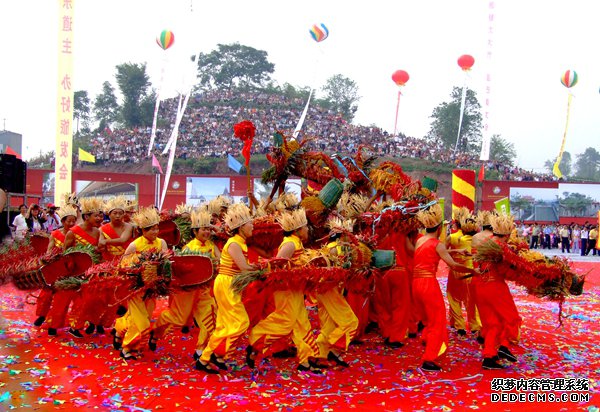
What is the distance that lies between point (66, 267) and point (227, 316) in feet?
7.73

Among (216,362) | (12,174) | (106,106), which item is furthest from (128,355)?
(106,106)

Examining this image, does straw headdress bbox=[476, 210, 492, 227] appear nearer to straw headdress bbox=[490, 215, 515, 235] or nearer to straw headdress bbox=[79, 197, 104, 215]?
straw headdress bbox=[490, 215, 515, 235]

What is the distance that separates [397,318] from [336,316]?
4.09 ft

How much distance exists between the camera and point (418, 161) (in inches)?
1443

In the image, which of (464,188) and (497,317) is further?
(464,188)

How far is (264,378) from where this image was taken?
215 inches

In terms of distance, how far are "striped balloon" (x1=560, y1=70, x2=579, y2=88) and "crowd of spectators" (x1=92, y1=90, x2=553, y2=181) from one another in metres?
5.63

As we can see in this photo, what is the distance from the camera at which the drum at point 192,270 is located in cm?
600

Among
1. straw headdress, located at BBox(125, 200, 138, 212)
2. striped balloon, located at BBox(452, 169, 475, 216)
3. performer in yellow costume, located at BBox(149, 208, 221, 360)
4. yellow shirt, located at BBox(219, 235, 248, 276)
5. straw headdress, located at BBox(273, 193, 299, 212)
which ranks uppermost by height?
striped balloon, located at BBox(452, 169, 475, 216)

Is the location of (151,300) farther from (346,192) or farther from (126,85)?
(126,85)

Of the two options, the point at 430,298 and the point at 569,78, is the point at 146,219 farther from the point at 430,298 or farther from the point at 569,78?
the point at 569,78

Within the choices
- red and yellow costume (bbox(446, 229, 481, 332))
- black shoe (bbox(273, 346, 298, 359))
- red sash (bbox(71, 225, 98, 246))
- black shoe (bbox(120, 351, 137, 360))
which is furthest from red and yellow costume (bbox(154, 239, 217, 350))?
red and yellow costume (bbox(446, 229, 481, 332))

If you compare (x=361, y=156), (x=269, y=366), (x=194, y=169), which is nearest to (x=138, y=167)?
(x=194, y=169)

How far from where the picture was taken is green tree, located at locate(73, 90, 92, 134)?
53031mm
